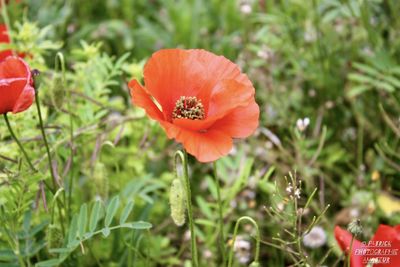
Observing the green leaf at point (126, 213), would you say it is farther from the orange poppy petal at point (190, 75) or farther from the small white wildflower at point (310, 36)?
the small white wildflower at point (310, 36)

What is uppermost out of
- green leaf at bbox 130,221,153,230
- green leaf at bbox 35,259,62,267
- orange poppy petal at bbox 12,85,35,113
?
orange poppy petal at bbox 12,85,35,113

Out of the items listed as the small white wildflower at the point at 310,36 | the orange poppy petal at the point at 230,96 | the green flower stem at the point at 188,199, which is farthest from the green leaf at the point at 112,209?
the small white wildflower at the point at 310,36

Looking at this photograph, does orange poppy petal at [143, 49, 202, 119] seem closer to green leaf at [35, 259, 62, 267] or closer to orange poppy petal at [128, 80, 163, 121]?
orange poppy petal at [128, 80, 163, 121]

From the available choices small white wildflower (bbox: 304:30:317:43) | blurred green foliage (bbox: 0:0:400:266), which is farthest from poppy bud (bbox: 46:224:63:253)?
small white wildflower (bbox: 304:30:317:43)

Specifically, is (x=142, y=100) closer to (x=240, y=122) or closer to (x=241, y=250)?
(x=240, y=122)

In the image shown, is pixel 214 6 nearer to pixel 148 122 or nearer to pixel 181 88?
pixel 148 122

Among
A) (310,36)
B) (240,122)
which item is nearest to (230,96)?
(240,122)
